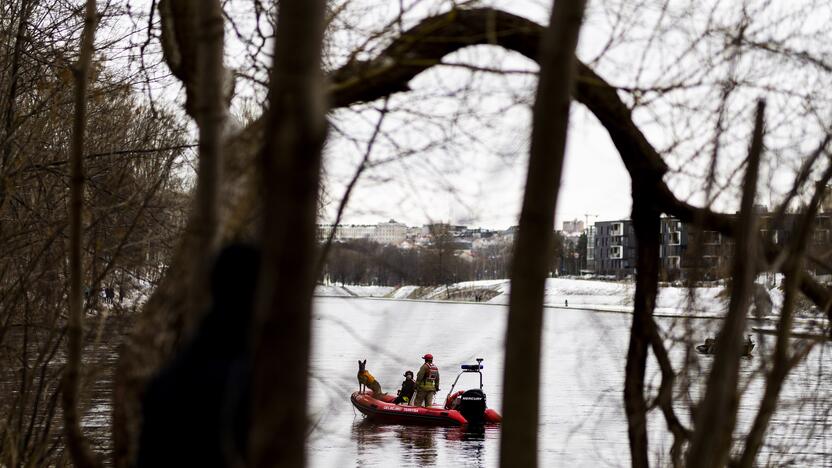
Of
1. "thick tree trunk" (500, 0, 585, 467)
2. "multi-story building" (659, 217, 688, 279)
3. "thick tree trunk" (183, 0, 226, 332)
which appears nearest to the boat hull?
"multi-story building" (659, 217, 688, 279)

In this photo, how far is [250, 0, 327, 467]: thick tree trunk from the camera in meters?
1.84

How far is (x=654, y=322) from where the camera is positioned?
4.68 metres

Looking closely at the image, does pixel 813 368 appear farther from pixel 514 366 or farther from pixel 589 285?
pixel 589 285

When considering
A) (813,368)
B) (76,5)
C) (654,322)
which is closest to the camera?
(654,322)

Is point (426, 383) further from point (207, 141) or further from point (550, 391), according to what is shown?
point (207, 141)

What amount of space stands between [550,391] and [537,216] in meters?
31.7

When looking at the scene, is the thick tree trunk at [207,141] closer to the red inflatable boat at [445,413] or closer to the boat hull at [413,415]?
the red inflatable boat at [445,413]

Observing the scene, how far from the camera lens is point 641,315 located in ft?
15.5

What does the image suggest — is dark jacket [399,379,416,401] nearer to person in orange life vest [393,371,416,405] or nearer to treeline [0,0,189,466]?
person in orange life vest [393,371,416,405]

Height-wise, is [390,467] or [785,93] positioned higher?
[785,93]

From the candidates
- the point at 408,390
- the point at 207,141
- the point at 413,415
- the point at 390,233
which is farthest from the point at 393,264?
the point at 408,390

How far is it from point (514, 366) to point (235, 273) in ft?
3.93

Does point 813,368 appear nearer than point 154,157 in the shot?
Yes

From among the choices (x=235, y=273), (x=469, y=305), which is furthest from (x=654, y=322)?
(x=469, y=305)
